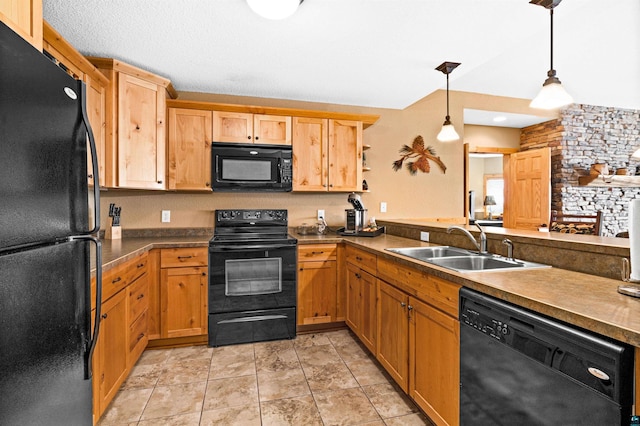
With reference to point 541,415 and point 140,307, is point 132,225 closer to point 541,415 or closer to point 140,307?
point 140,307

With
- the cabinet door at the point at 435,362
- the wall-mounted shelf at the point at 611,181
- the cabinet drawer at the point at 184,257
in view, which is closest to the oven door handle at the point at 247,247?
the cabinet drawer at the point at 184,257

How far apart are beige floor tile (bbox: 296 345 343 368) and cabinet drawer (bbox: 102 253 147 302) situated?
1392 mm

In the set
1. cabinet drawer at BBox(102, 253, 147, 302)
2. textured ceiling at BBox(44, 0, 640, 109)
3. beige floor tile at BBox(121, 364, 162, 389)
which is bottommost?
beige floor tile at BBox(121, 364, 162, 389)

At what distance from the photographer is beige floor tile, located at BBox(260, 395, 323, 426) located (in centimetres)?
183

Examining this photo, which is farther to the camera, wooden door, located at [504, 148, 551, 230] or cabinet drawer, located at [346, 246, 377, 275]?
wooden door, located at [504, 148, 551, 230]

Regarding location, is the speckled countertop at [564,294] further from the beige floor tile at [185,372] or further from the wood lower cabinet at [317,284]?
the wood lower cabinet at [317,284]

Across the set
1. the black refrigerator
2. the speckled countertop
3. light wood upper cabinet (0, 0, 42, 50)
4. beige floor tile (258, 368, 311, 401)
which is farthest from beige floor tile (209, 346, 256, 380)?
light wood upper cabinet (0, 0, 42, 50)

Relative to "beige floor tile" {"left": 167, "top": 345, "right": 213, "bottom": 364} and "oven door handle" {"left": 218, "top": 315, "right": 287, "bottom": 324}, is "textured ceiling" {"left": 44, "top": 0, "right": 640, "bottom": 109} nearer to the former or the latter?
"oven door handle" {"left": 218, "top": 315, "right": 287, "bottom": 324}

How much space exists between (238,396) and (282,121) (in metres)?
2.42

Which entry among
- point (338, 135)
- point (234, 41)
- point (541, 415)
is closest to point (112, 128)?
point (234, 41)

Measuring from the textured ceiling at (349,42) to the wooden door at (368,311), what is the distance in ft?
5.79

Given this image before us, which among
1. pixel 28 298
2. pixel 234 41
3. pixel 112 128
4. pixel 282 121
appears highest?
pixel 234 41

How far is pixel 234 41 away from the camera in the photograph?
7.61ft

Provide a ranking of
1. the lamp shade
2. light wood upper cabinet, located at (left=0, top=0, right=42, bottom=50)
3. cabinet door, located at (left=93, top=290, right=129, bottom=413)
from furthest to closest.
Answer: the lamp shade
cabinet door, located at (left=93, top=290, right=129, bottom=413)
light wood upper cabinet, located at (left=0, top=0, right=42, bottom=50)
